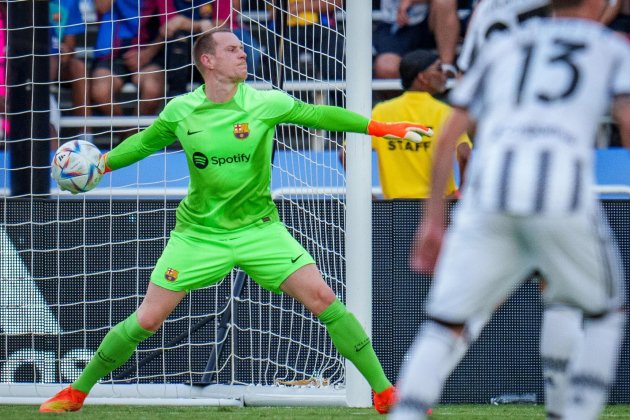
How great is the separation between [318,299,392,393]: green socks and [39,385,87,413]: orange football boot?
4.38ft

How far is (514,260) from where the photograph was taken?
143 inches

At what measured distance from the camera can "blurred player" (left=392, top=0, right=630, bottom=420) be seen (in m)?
3.54

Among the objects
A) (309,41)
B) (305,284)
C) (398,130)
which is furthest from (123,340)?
(309,41)

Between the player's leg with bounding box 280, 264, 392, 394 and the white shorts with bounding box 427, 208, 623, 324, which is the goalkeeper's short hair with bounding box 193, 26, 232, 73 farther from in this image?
the white shorts with bounding box 427, 208, 623, 324

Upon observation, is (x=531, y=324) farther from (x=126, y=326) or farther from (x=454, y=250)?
(x=454, y=250)

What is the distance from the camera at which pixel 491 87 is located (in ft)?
12.2

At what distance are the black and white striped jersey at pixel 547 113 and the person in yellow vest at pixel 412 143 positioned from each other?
4173 mm

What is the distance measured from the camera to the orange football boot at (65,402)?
6.32 meters

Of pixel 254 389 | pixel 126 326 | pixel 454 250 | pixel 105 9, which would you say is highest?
pixel 454 250

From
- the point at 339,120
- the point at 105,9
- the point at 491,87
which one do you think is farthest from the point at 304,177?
the point at 491,87

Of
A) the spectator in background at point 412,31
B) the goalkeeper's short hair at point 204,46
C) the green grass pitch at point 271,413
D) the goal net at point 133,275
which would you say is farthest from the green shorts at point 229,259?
→ the spectator in background at point 412,31

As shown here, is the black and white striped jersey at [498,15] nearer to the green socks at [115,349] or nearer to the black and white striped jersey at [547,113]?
the black and white striped jersey at [547,113]

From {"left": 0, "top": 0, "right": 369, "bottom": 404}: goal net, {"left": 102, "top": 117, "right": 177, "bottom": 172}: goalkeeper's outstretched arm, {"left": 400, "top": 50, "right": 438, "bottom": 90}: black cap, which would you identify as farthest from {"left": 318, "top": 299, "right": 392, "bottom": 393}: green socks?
{"left": 400, "top": 50, "right": 438, "bottom": 90}: black cap

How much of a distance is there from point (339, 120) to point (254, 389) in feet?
6.29
